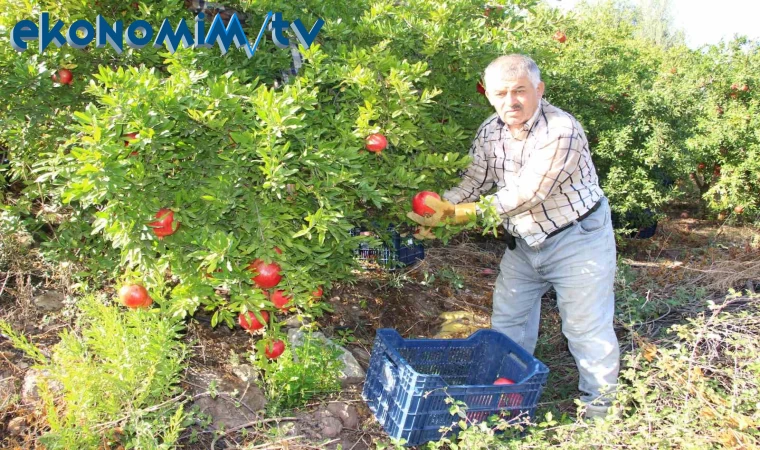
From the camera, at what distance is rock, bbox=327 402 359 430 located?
2.89 meters

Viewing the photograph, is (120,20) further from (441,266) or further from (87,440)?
(441,266)

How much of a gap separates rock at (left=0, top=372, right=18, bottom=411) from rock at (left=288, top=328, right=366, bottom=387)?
124 cm

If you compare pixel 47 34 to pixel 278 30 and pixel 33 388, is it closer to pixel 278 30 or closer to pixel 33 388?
pixel 278 30

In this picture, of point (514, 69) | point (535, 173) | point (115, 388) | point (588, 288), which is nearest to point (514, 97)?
point (514, 69)

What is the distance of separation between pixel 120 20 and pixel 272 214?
4.56 feet

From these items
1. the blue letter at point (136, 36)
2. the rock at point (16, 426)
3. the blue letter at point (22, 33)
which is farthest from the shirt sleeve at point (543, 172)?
the blue letter at point (22, 33)

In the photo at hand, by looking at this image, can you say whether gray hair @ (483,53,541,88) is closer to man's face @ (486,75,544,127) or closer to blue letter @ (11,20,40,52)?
man's face @ (486,75,544,127)

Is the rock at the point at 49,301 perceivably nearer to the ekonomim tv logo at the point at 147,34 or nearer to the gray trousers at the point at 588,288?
the ekonomim tv logo at the point at 147,34

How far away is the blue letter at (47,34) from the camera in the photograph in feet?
9.39

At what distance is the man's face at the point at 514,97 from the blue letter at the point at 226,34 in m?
1.18

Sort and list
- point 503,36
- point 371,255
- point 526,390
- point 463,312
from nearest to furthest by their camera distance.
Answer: point 526,390
point 503,36
point 463,312
point 371,255

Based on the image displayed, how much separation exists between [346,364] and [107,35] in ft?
6.55

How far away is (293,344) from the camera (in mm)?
3195

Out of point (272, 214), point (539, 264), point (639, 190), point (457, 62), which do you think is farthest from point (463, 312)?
point (639, 190)
